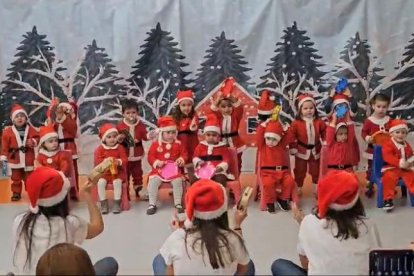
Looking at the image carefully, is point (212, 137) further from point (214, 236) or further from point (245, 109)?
point (214, 236)

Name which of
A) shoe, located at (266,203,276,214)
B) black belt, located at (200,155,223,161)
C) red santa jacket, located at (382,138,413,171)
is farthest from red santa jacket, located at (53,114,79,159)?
red santa jacket, located at (382,138,413,171)

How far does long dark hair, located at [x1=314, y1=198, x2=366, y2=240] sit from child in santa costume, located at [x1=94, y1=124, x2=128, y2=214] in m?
2.52

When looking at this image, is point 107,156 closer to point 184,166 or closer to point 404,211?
point 184,166

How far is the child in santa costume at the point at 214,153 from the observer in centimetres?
534

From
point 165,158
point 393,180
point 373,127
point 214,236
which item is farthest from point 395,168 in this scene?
point 214,236

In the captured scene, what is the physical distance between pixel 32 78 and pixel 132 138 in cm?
134

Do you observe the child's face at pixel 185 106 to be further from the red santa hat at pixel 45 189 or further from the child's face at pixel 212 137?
the red santa hat at pixel 45 189

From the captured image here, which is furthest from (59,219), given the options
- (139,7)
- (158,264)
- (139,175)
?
(139,7)

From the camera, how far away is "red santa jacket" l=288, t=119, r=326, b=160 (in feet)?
18.2

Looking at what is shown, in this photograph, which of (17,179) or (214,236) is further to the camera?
(17,179)

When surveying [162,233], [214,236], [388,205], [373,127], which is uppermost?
[373,127]

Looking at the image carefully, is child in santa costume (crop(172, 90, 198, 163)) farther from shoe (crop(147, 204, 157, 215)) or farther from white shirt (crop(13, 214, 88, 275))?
white shirt (crop(13, 214, 88, 275))

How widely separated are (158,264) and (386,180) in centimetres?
253

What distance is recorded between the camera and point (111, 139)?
17.9 ft
